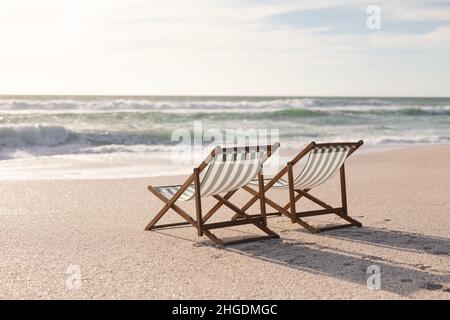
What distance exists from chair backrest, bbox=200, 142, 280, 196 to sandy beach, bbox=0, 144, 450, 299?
57cm

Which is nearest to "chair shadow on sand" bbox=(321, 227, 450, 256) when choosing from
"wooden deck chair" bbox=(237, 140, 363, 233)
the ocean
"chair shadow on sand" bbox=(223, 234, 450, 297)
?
"wooden deck chair" bbox=(237, 140, 363, 233)

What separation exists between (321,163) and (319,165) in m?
0.03

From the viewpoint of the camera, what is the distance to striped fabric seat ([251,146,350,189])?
20.9 ft

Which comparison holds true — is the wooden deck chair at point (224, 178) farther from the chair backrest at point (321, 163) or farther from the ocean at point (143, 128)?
the ocean at point (143, 128)

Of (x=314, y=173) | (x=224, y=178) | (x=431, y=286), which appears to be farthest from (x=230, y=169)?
(x=431, y=286)

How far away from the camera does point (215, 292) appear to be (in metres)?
4.38

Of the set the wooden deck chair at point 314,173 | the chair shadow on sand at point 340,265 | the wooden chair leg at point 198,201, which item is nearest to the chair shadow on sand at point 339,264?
the chair shadow on sand at point 340,265

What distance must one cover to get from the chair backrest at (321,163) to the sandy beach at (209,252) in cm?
53

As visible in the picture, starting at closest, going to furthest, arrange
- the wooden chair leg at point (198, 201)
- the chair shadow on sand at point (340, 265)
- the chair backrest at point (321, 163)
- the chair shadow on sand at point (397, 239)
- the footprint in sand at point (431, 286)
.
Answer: the footprint in sand at point (431, 286)
the chair shadow on sand at point (340, 265)
the chair shadow on sand at point (397, 239)
the wooden chair leg at point (198, 201)
the chair backrest at point (321, 163)

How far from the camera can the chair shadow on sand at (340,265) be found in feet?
14.8

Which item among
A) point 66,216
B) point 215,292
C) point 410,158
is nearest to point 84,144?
point 410,158

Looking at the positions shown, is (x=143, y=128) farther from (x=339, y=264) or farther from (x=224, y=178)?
(x=339, y=264)

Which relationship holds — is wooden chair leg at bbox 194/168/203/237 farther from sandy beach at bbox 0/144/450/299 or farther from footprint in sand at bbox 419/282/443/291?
footprint in sand at bbox 419/282/443/291

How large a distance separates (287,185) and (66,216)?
2592mm
